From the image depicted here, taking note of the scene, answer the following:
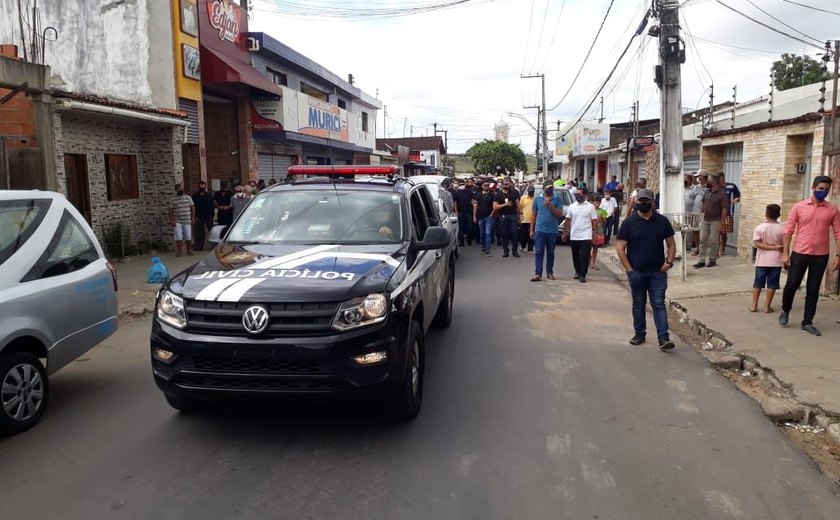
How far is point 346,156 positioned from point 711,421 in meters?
28.5

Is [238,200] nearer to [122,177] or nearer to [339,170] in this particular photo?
[122,177]

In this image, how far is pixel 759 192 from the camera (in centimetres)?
1228

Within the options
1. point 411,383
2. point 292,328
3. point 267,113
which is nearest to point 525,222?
point 267,113

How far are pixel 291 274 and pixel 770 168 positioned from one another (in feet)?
34.8

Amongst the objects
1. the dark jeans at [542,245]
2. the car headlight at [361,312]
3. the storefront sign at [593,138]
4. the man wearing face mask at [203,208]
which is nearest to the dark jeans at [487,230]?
the dark jeans at [542,245]

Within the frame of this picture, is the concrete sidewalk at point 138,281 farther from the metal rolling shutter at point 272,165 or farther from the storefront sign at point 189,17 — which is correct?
the metal rolling shutter at point 272,165

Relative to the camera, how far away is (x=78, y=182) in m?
13.0

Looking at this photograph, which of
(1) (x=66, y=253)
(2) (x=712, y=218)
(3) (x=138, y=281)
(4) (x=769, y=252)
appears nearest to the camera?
(1) (x=66, y=253)

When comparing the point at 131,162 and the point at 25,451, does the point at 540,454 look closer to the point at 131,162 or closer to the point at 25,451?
the point at 25,451

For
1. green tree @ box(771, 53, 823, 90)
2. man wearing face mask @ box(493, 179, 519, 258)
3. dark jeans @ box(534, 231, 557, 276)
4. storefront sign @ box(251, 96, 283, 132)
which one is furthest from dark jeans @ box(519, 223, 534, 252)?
green tree @ box(771, 53, 823, 90)

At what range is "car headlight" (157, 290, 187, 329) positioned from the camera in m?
4.29

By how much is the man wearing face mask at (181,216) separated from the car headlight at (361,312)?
36.5ft

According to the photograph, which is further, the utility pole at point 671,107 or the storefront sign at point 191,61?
the storefront sign at point 191,61

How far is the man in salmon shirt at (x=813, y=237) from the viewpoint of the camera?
23.4 feet
